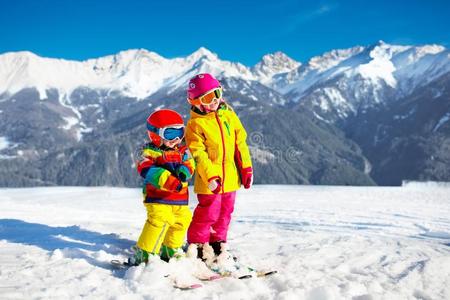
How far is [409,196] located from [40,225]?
11.2 m

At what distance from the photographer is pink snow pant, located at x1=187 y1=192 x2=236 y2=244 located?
5734 millimetres

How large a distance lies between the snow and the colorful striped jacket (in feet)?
2.73

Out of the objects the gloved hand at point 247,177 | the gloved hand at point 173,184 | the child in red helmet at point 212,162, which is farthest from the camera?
the gloved hand at point 247,177

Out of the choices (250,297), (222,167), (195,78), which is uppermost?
(195,78)

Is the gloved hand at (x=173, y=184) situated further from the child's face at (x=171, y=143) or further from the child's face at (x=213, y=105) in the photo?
the child's face at (x=213, y=105)

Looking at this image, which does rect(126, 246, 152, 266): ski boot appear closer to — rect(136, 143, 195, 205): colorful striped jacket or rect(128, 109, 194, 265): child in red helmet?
rect(128, 109, 194, 265): child in red helmet

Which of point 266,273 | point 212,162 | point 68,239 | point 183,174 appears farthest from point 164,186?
point 68,239

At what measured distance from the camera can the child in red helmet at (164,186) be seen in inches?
203

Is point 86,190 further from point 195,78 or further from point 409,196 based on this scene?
point 195,78

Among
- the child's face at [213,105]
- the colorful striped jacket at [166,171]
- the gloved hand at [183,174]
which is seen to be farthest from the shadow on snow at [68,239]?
the child's face at [213,105]

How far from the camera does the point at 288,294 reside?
4410 millimetres

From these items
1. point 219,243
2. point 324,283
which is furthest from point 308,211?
point 324,283

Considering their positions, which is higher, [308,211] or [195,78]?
[195,78]

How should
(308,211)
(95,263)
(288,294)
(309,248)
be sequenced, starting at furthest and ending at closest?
1. (308,211)
2. (309,248)
3. (95,263)
4. (288,294)
